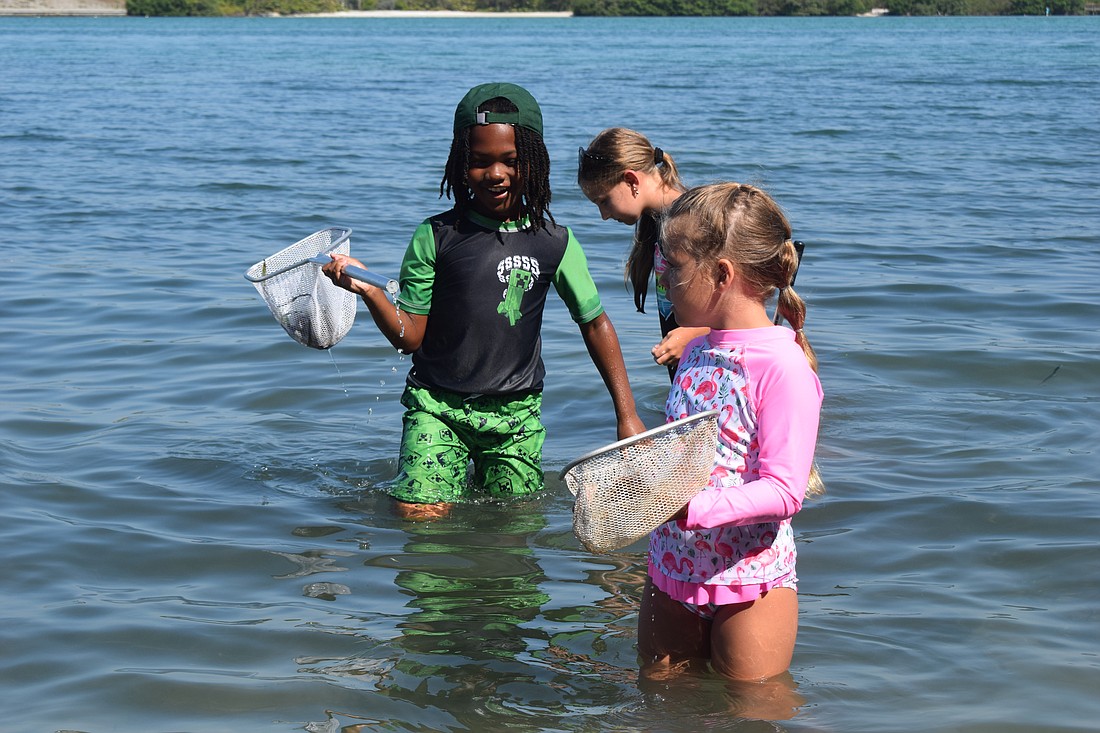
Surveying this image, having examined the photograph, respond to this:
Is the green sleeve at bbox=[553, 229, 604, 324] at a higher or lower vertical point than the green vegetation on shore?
lower

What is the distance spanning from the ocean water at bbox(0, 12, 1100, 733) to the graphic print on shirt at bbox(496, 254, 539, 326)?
0.93 meters

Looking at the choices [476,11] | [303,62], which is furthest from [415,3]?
[303,62]

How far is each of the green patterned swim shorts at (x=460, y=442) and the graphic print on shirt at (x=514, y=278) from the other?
13.5 inches

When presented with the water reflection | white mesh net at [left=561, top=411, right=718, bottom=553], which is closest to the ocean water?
the water reflection

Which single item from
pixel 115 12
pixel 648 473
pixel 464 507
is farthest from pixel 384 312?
pixel 115 12

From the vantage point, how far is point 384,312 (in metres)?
4.33

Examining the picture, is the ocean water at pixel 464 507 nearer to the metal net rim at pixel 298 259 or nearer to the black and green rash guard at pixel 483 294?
the black and green rash guard at pixel 483 294

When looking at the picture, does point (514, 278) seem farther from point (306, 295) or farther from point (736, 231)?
point (736, 231)

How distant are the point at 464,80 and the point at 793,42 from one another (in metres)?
27.6

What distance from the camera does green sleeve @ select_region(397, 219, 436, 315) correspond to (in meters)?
4.57

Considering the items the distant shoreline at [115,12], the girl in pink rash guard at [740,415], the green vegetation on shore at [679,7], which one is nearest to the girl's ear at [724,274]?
the girl in pink rash guard at [740,415]

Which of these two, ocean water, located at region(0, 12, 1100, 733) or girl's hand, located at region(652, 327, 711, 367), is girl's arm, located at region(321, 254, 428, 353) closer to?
ocean water, located at region(0, 12, 1100, 733)

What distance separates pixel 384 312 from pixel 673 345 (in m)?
1.01

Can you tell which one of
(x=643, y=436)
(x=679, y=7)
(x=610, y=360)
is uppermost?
(x=679, y=7)
